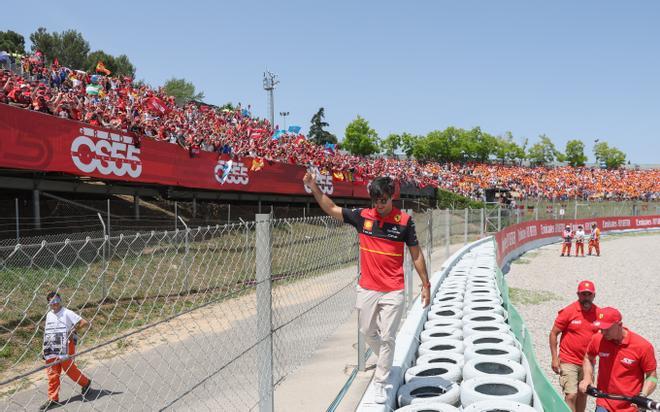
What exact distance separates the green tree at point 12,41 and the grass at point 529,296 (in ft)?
169

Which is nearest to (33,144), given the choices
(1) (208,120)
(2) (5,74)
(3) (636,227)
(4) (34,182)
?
(4) (34,182)

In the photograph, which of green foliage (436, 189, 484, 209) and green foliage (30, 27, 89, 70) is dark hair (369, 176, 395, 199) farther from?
green foliage (30, 27, 89, 70)

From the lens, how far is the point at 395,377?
5305mm

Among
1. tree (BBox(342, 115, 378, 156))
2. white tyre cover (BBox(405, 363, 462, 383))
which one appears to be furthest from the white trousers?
tree (BBox(342, 115, 378, 156))

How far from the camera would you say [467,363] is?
18.4 ft

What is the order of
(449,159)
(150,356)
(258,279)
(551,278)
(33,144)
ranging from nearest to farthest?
(258,279)
(150,356)
(33,144)
(551,278)
(449,159)

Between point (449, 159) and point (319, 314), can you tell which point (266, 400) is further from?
point (449, 159)

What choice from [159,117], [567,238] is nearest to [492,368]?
[159,117]

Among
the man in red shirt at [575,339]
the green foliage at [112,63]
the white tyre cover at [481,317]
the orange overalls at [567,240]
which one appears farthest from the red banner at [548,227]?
the green foliage at [112,63]

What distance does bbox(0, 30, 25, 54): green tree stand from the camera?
49.1 meters

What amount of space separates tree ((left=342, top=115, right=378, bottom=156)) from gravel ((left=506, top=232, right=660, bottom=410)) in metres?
45.7

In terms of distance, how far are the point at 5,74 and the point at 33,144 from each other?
4863 millimetres

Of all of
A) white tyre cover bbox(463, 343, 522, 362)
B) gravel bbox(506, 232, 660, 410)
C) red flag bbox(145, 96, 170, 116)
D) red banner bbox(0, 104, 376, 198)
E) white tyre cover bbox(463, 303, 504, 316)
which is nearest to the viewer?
white tyre cover bbox(463, 343, 522, 362)

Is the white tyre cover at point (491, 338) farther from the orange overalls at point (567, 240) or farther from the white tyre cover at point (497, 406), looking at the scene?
the orange overalls at point (567, 240)
